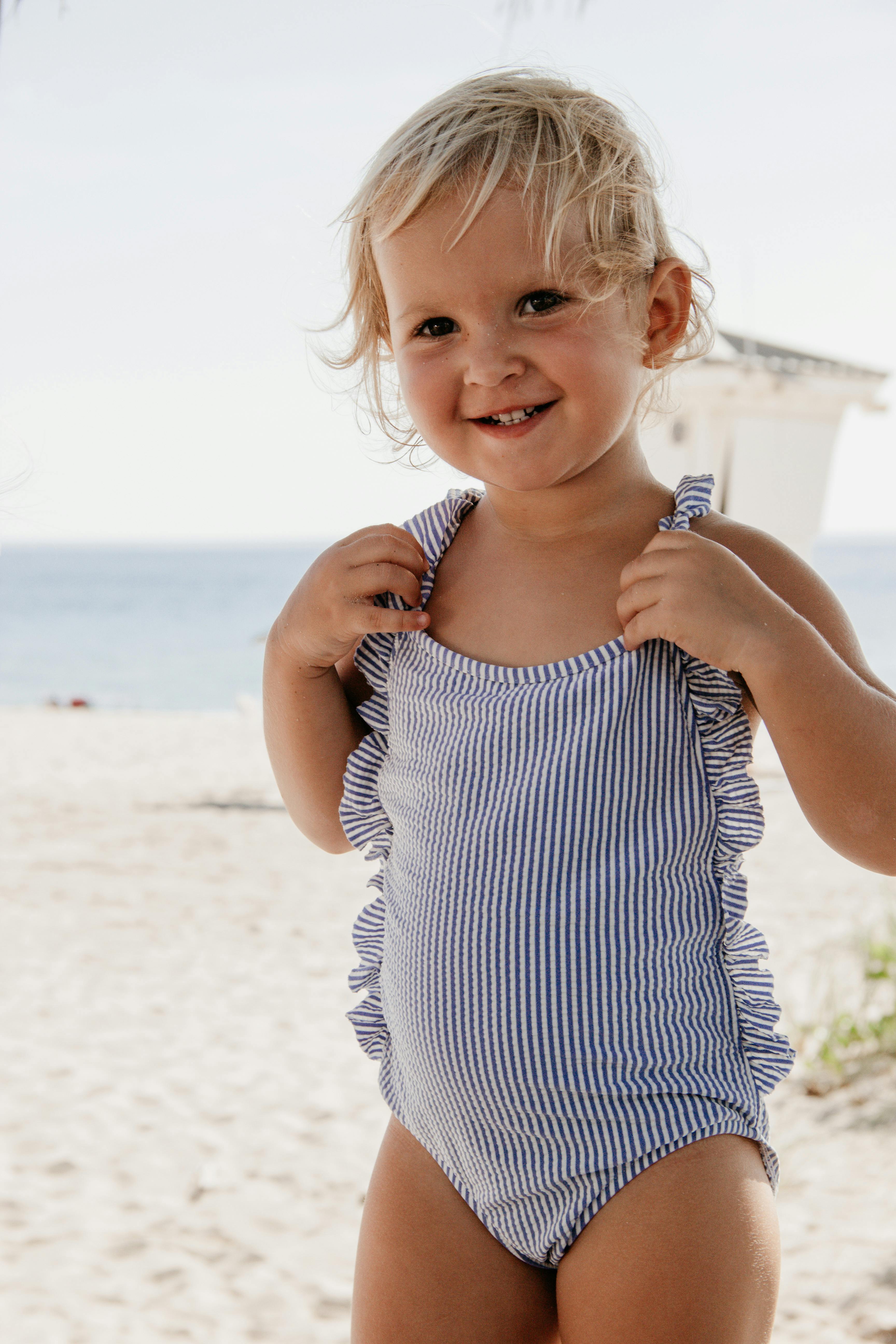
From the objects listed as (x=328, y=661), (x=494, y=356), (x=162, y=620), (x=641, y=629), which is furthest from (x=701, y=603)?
(x=162, y=620)

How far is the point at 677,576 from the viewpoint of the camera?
100cm

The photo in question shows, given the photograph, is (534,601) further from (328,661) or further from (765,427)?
(765,427)

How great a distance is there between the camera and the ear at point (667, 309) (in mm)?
1130

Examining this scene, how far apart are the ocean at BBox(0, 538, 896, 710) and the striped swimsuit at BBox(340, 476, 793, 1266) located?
40.3 feet

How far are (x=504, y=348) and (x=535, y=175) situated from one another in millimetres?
162

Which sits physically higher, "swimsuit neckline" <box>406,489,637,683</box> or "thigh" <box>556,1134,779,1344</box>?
"swimsuit neckline" <box>406,489,637,683</box>

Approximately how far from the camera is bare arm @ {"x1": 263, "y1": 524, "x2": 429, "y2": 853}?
1.14 m

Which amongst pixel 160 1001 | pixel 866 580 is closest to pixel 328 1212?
pixel 160 1001

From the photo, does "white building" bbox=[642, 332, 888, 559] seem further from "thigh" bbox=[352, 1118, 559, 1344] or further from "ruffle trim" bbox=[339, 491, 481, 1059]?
"thigh" bbox=[352, 1118, 559, 1344]

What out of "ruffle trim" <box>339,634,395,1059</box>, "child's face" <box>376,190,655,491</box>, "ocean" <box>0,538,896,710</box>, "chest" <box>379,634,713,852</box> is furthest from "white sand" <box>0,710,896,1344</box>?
"ocean" <box>0,538,896,710</box>

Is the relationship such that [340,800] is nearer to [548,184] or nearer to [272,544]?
[548,184]

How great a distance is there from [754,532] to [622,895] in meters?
0.38

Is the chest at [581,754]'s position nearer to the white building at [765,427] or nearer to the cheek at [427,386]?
the cheek at [427,386]

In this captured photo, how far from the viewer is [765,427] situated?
4594 mm
